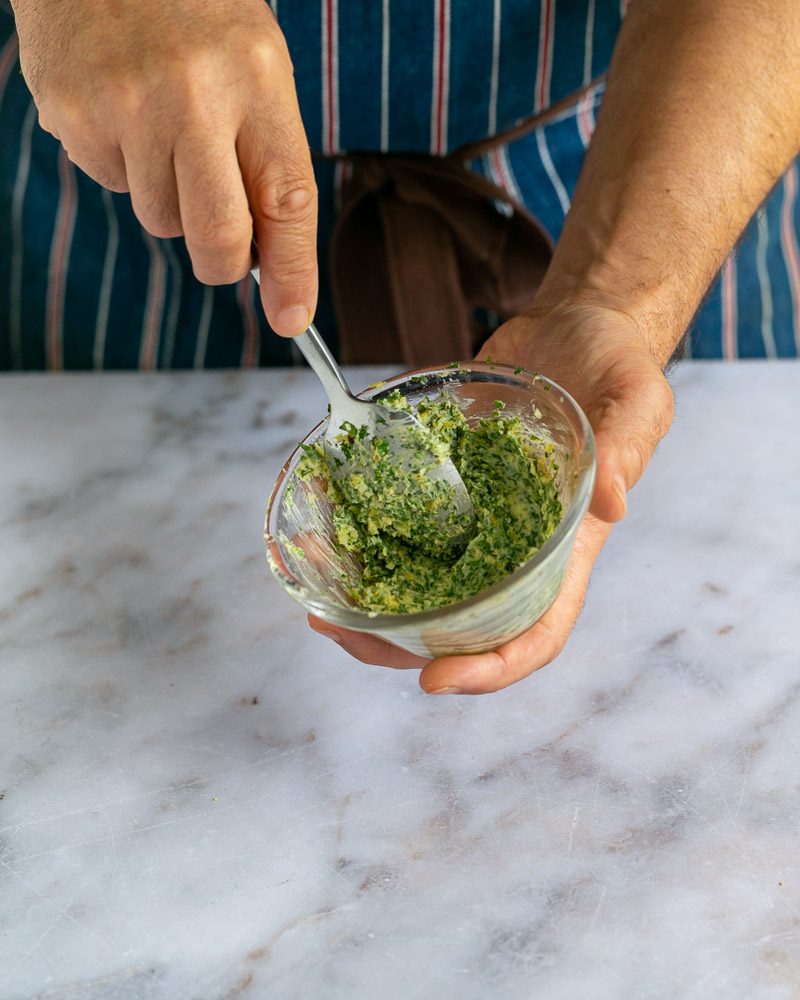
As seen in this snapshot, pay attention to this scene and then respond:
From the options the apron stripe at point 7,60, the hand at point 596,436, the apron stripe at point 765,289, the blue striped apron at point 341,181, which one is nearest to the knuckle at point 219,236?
the hand at point 596,436

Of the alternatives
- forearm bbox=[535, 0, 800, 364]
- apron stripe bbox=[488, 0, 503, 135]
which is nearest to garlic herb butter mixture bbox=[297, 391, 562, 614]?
forearm bbox=[535, 0, 800, 364]

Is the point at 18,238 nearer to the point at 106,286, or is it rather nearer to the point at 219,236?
the point at 106,286

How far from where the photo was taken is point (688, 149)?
112cm

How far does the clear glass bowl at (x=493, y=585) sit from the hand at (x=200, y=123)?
0.17m

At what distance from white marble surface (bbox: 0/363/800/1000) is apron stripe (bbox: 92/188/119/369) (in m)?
0.35

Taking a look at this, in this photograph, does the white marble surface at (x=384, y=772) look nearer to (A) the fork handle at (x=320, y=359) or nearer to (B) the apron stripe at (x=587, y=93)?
(A) the fork handle at (x=320, y=359)

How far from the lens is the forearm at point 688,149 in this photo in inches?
43.7

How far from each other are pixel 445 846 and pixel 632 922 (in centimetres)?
15

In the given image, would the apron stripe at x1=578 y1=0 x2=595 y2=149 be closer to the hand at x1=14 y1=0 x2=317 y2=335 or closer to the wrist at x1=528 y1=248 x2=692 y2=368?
the wrist at x1=528 y1=248 x2=692 y2=368

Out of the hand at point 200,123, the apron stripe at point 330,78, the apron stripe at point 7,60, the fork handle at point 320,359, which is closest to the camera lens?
the hand at point 200,123

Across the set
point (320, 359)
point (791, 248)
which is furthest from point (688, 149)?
point (320, 359)

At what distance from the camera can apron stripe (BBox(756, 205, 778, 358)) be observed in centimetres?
145

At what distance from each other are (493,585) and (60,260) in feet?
3.17

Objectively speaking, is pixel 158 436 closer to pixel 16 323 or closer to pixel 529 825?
pixel 16 323
